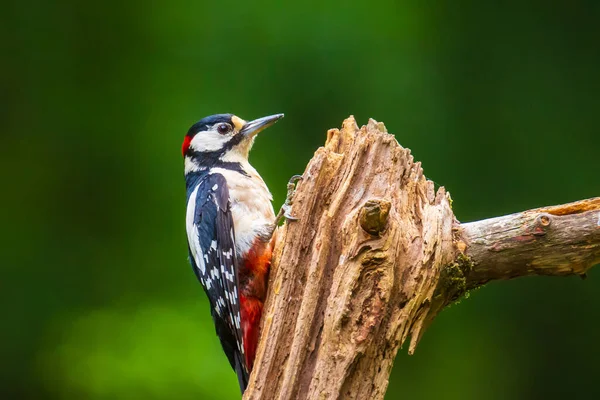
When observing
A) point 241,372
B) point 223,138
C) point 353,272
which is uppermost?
point 223,138

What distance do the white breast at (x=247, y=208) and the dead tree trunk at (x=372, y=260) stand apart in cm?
44

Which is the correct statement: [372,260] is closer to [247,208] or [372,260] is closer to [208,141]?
[247,208]

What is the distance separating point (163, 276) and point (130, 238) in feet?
1.07

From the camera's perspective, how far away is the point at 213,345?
439cm

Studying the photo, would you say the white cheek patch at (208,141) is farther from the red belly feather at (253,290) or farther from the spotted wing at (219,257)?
the red belly feather at (253,290)

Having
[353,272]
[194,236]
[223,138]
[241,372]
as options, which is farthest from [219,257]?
[353,272]

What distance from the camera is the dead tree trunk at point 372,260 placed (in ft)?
7.95

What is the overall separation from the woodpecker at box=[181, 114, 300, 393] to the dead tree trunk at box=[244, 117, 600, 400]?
23cm

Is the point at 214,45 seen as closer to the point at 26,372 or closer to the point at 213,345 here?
the point at 213,345

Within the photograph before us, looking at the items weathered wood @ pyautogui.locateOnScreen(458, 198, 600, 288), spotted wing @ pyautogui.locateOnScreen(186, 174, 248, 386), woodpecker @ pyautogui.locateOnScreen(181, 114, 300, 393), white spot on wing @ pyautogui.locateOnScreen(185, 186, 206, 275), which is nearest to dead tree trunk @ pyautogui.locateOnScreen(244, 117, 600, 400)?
weathered wood @ pyautogui.locateOnScreen(458, 198, 600, 288)

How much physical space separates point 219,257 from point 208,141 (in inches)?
27.0

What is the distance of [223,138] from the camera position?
3.64m

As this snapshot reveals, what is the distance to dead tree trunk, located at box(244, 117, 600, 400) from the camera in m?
2.42

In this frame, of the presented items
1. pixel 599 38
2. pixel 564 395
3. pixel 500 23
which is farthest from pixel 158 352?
pixel 599 38
